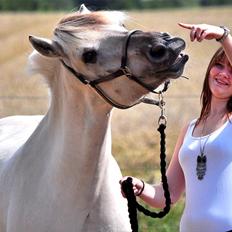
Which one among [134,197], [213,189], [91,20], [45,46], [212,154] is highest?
[91,20]

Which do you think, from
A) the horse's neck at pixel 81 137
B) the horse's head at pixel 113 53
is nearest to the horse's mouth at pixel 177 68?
the horse's head at pixel 113 53

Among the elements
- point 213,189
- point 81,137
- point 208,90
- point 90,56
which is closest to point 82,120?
point 81,137

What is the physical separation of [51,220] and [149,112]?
9.58m

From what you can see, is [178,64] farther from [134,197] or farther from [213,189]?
[134,197]

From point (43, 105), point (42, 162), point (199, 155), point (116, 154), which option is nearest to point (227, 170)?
point (199, 155)

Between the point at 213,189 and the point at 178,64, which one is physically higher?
the point at 178,64

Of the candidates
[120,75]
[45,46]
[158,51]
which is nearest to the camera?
[158,51]

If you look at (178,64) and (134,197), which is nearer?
(178,64)

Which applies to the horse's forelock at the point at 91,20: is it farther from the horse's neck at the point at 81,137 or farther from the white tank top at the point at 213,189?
the white tank top at the point at 213,189

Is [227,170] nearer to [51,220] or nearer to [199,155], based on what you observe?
[199,155]

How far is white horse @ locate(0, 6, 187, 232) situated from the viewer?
14.6ft

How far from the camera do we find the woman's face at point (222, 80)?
4.67 m

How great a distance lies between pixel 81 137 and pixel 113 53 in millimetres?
560

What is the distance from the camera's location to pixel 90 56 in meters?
4.62
